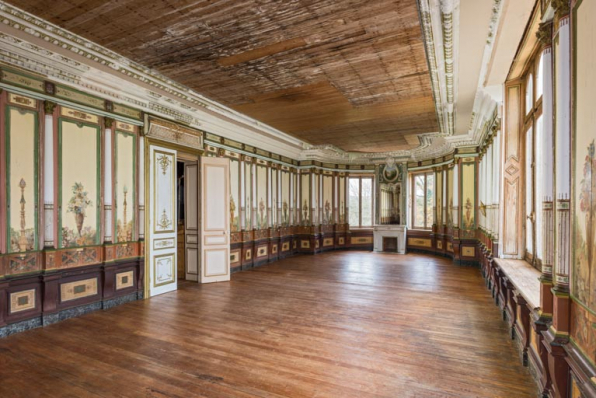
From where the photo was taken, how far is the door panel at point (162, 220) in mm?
5293

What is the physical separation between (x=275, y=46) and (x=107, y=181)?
3.02 metres

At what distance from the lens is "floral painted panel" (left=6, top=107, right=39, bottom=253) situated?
3613 millimetres

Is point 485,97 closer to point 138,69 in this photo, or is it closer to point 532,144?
point 532,144

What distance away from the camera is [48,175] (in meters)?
3.95

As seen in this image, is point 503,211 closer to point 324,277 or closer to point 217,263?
point 324,277

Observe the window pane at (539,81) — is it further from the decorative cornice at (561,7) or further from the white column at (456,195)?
the white column at (456,195)

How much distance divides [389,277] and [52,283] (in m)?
5.57

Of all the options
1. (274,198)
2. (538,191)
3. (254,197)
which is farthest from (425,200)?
(538,191)

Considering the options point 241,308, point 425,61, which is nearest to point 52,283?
point 241,308

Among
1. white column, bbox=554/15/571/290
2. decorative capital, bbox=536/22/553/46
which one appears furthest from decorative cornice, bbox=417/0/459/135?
white column, bbox=554/15/571/290

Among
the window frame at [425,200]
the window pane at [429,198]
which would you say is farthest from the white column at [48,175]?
the window pane at [429,198]

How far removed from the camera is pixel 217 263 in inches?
251

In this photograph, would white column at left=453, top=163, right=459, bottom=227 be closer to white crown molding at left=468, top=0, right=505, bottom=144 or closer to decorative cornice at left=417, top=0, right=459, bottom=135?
white crown molding at left=468, top=0, right=505, bottom=144

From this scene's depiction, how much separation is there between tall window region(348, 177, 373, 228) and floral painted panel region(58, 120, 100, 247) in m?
8.67
